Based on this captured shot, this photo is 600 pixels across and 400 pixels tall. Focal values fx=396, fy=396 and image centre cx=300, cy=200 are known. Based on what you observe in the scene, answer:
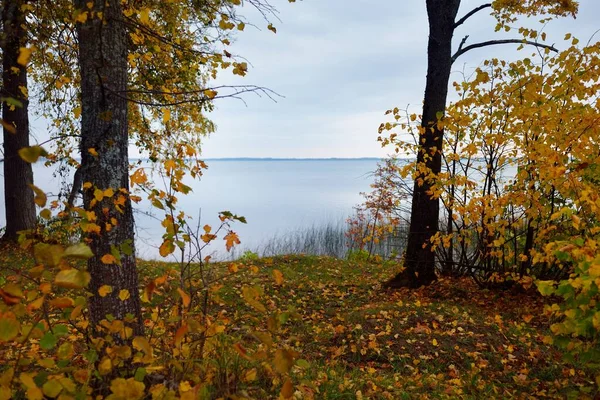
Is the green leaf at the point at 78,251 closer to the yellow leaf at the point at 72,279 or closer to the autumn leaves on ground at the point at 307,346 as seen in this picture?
the yellow leaf at the point at 72,279

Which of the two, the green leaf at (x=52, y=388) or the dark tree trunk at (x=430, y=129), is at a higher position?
the dark tree trunk at (x=430, y=129)

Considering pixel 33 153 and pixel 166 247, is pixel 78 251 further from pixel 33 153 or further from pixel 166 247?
pixel 166 247

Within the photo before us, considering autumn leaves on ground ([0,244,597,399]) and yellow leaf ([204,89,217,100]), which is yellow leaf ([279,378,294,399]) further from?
yellow leaf ([204,89,217,100])

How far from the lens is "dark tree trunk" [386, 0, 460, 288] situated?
244 inches

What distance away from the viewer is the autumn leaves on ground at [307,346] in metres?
1.97

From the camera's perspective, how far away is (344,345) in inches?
180

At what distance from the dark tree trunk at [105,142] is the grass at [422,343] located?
0.81m

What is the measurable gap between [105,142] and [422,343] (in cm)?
390

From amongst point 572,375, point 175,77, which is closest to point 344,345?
point 572,375

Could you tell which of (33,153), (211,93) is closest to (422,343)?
(211,93)

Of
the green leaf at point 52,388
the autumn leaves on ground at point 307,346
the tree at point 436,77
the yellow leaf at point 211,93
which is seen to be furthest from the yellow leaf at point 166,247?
the tree at point 436,77

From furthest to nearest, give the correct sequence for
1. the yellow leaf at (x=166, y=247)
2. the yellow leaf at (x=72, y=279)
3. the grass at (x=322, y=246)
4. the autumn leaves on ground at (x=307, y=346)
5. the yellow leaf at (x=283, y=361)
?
the grass at (x=322, y=246) → the yellow leaf at (x=166, y=247) → the autumn leaves on ground at (x=307, y=346) → the yellow leaf at (x=283, y=361) → the yellow leaf at (x=72, y=279)

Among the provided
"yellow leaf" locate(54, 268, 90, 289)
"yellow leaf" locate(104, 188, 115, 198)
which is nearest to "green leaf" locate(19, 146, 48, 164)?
"yellow leaf" locate(54, 268, 90, 289)

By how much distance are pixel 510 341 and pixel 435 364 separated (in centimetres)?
113
